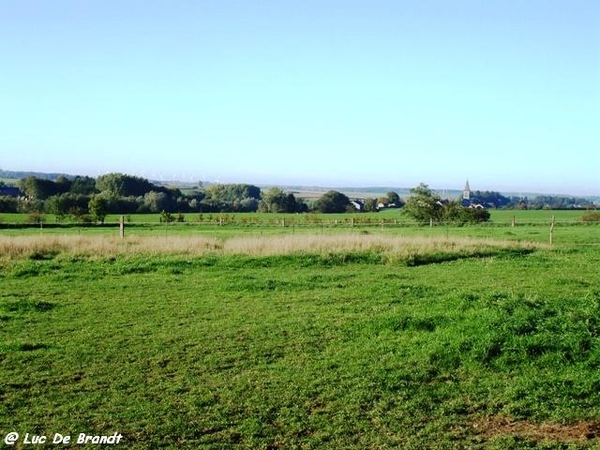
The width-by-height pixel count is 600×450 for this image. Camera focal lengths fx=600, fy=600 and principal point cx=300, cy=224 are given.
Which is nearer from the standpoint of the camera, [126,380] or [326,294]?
[126,380]

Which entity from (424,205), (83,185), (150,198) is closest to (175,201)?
(150,198)

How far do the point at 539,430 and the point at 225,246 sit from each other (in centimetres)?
1741

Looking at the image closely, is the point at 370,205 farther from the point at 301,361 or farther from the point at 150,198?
the point at 301,361

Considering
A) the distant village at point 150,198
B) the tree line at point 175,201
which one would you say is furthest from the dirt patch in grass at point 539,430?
the distant village at point 150,198

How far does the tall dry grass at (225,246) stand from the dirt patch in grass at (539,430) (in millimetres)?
14547

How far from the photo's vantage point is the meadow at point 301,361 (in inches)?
221

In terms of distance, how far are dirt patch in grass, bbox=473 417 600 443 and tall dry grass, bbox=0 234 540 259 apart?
14.5 metres

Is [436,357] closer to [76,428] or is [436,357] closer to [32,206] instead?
[76,428]

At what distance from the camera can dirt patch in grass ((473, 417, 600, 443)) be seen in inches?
214

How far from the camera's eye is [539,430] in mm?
5633

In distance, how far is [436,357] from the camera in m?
7.98

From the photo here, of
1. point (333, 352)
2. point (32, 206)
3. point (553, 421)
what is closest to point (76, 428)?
point (333, 352)

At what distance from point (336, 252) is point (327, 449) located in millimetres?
15413

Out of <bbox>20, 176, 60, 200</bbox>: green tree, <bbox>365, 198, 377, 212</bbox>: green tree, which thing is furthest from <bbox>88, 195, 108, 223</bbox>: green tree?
<bbox>365, 198, 377, 212</bbox>: green tree
